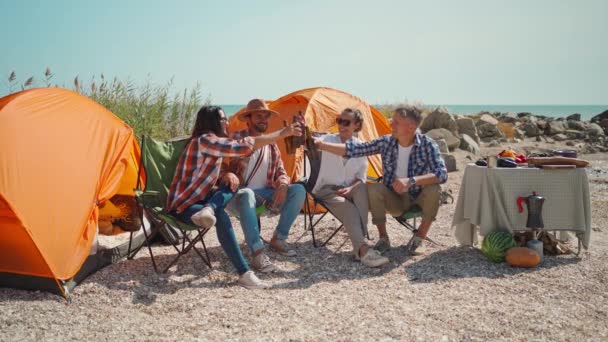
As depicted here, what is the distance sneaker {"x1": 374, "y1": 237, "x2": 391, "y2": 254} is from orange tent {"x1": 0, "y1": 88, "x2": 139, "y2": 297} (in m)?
2.10

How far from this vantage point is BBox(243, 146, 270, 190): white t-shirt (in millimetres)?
4434

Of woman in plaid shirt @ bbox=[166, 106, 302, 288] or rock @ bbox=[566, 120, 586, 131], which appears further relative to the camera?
rock @ bbox=[566, 120, 586, 131]

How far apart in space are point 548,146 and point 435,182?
1147 cm

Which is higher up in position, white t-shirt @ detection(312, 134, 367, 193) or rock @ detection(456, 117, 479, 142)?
white t-shirt @ detection(312, 134, 367, 193)

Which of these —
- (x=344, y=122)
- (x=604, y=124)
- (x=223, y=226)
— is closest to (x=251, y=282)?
(x=223, y=226)

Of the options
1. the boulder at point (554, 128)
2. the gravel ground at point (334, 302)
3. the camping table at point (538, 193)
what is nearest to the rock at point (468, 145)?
the boulder at point (554, 128)

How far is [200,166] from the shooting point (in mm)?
3805

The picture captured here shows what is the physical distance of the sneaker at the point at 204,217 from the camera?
3.47m

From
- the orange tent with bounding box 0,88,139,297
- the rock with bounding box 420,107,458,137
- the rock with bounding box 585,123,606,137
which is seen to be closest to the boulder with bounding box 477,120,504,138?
the rock with bounding box 420,107,458,137

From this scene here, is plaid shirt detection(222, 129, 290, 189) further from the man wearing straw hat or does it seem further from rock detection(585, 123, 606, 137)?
rock detection(585, 123, 606, 137)

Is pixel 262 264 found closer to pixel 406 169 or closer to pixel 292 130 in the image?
pixel 292 130

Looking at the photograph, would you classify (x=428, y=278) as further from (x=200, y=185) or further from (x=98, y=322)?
(x=98, y=322)

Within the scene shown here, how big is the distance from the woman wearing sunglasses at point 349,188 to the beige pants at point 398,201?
8cm

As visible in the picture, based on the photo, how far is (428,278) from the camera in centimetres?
378
